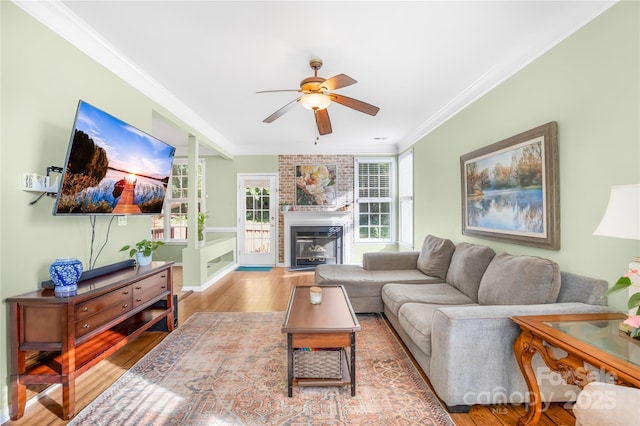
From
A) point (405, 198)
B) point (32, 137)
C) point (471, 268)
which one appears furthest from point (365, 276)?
point (32, 137)

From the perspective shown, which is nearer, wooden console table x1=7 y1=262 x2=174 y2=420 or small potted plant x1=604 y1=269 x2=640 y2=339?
small potted plant x1=604 y1=269 x2=640 y2=339

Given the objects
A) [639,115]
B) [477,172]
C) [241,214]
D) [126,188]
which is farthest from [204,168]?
[639,115]

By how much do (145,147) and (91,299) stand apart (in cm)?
140

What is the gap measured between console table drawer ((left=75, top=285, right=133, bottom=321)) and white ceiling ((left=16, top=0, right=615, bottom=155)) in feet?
6.42

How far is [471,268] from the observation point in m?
2.80

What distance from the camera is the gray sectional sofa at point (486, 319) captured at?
1758mm

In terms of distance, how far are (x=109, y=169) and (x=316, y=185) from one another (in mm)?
4363

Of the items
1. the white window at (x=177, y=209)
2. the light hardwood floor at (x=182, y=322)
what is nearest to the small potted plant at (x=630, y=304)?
the light hardwood floor at (x=182, y=322)

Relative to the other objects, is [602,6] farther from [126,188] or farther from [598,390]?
[126,188]

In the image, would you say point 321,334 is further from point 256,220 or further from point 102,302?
point 256,220

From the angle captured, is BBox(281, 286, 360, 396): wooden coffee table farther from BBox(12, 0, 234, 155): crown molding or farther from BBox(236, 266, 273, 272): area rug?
BBox(236, 266, 273, 272): area rug

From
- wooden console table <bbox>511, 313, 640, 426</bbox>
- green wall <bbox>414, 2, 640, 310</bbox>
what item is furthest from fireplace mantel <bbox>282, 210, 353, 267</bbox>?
wooden console table <bbox>511, 313, 640, 426</bbox>

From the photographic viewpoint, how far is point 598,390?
38.9 inches

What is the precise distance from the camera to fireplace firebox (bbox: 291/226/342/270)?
20.4 feet
